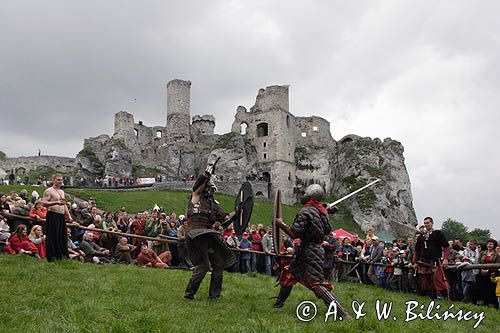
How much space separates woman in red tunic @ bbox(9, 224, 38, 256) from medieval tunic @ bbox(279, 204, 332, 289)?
280 inches

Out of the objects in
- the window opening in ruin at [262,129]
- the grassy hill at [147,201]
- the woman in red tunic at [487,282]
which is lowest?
the woman in red tunic at [487,282]

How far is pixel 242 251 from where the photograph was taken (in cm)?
1714

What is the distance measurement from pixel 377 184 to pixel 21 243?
214 ft

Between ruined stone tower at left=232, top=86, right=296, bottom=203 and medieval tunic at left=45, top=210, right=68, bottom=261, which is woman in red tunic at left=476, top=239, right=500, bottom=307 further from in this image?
ruined stone tower at left=232, top=86, right=296, bottom=203

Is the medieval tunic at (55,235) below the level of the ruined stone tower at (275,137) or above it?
below

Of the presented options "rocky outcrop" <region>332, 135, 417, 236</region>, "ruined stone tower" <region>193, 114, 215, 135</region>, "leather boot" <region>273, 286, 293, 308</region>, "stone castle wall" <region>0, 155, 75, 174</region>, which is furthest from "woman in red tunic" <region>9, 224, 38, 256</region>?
"ruined stone tower" <region>193, 114, 215, 135</region>

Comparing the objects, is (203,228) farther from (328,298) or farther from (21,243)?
(21,243)

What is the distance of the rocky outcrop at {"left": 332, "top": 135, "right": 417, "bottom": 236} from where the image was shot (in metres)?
70.0

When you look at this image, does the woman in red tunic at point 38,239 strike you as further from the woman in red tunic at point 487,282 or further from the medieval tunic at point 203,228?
the woman in red tunic at point 487,282

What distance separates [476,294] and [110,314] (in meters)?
11.1

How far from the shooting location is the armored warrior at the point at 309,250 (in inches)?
332

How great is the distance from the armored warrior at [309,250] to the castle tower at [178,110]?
7631cm

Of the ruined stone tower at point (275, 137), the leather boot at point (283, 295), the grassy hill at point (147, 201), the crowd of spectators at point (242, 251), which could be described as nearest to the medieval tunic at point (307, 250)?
the leather boot at point (283, 295)

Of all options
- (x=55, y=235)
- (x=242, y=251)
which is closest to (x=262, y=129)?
(x=242, y=251)
